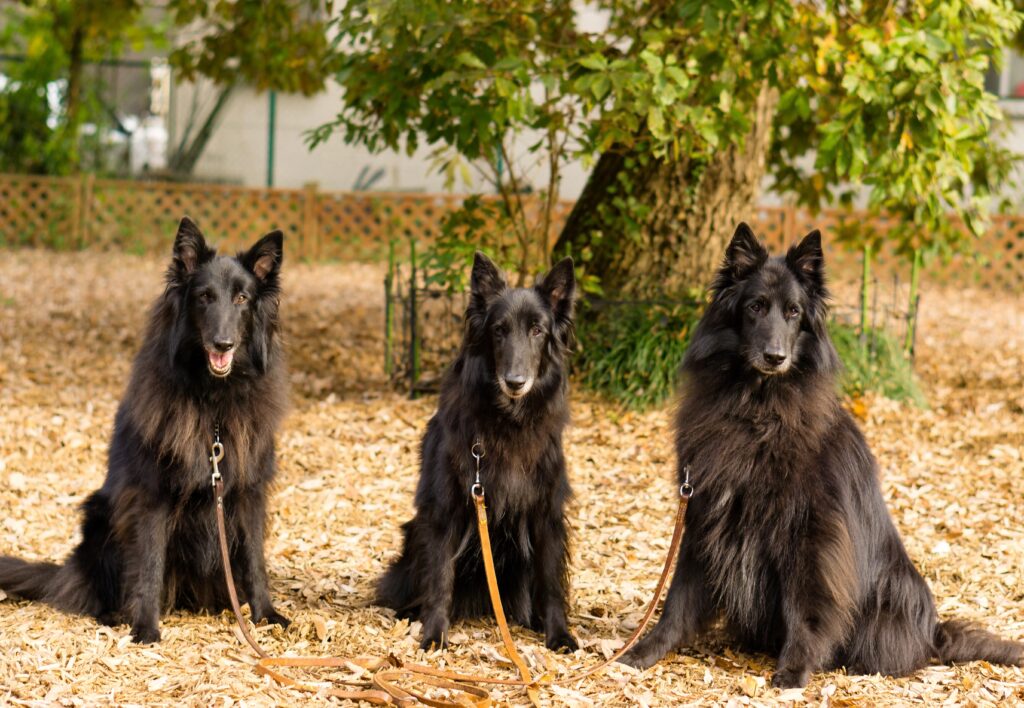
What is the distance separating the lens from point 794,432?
13.5ft

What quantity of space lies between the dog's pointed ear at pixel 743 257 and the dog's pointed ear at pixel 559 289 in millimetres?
617

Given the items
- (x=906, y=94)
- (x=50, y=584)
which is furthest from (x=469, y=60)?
(x=50, y=584)

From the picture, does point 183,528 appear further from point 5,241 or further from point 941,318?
point 5,241

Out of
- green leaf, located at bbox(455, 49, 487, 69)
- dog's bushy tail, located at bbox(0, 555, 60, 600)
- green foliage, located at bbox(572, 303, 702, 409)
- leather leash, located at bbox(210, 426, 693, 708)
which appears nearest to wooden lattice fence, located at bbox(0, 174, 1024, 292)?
green foliage, located at bbox(572, 303, 702, 409)

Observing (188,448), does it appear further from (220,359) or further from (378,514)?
(378,514)

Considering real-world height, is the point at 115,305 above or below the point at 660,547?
above

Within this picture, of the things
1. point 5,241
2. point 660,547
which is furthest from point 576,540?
point 5,241

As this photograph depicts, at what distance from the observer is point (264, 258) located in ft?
14.3

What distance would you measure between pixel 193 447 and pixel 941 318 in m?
10.8

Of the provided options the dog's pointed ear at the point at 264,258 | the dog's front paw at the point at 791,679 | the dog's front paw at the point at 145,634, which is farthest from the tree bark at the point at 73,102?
the dog's front paw at the point at 791,679

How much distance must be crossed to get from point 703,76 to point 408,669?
14.5ft

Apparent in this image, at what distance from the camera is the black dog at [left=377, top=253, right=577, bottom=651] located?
4320mm

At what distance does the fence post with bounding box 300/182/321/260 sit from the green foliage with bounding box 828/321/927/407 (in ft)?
30.1

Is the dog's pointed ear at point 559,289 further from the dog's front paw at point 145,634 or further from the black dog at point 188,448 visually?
the dog's front paw at point 145,634
